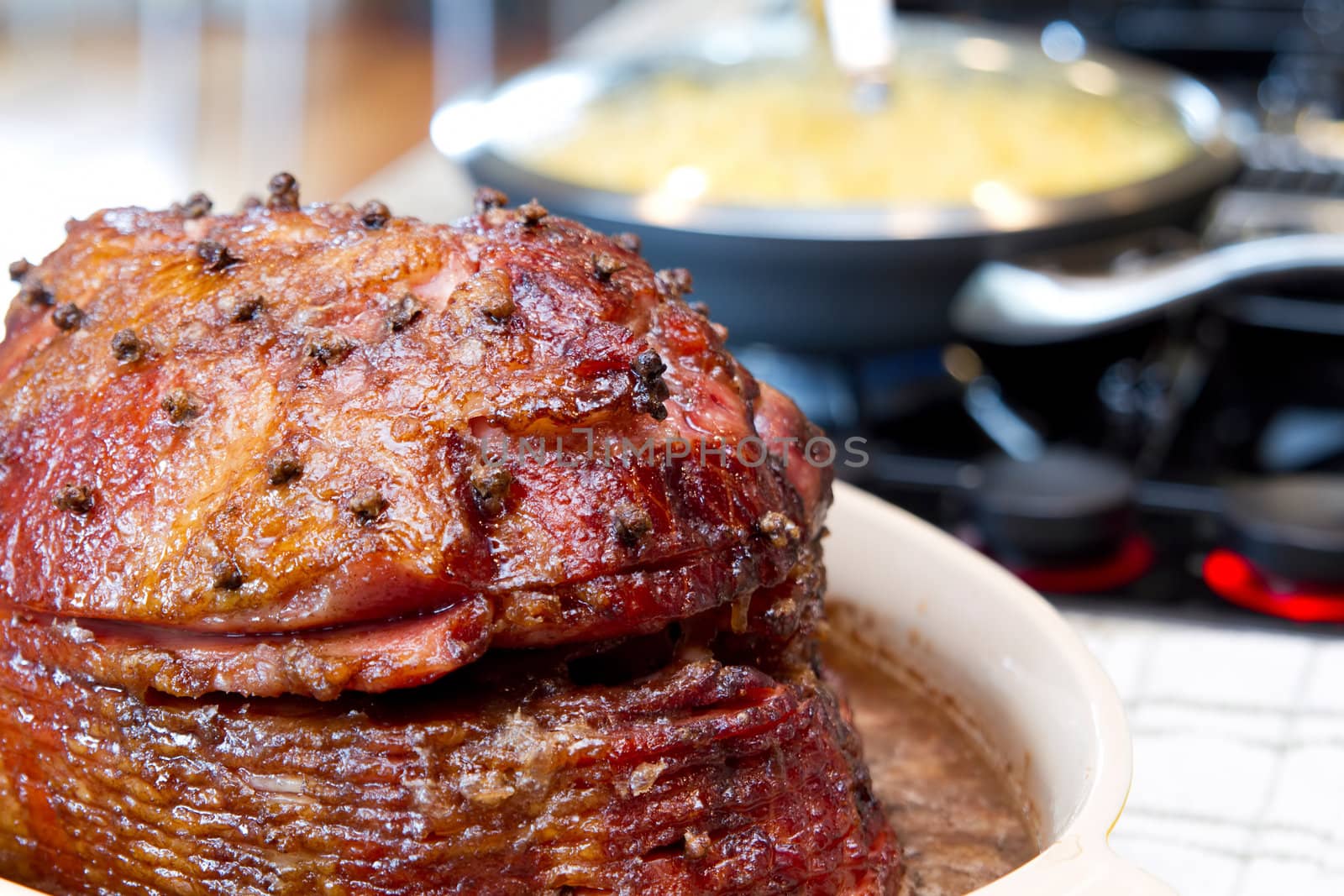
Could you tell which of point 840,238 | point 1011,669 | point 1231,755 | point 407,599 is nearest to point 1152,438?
point 840,238

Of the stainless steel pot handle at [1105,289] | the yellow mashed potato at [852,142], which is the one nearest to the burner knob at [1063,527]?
the stainless steel pot handle at [1105,289]

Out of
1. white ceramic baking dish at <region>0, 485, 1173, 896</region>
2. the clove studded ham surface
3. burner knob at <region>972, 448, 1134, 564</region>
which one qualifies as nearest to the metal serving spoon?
burner knob at <region>972, 448, 1134, 564</region>

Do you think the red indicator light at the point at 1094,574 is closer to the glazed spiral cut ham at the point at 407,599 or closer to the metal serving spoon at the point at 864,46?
the glazed spiral cut ham at the point at 407,599

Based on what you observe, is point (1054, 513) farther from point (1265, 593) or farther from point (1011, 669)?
point (1011, 669)

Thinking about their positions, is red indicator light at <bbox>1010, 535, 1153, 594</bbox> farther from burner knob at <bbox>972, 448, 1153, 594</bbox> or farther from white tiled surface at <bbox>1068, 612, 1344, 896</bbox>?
white tiled surface at <bbox>1068, 612, 1344, 896</bbox>

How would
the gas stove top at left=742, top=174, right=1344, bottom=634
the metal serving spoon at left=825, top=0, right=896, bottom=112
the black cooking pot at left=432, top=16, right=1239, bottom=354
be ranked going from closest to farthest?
the gas stove top at left=742, top=174, right=1344, bottom=634 → the black cooking pot at left=432, top=16, right=1239, bottom=354 → the metal serving spoon at left=825, top=0, right=896, bottom=112
